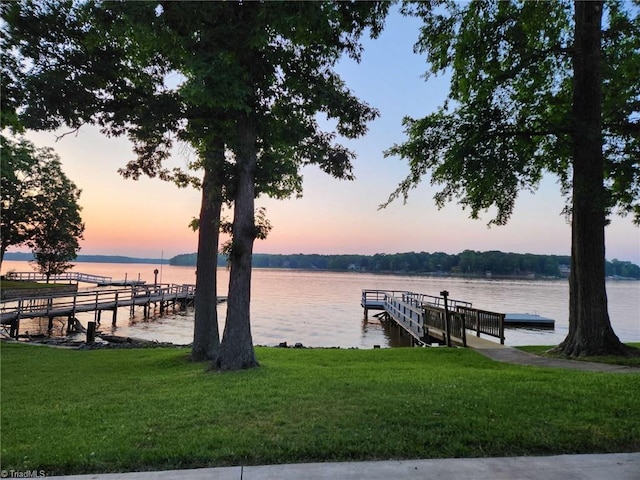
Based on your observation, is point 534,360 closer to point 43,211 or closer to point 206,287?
point 206,287

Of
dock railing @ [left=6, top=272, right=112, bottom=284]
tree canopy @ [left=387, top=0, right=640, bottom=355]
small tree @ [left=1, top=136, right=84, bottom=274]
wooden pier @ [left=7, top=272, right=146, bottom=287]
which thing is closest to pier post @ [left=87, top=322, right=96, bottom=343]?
tree canopy @ [left=387, top=0, right=640, bottom=355]

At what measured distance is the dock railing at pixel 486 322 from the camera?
1329 cm

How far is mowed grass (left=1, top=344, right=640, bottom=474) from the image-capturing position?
12.3 feet

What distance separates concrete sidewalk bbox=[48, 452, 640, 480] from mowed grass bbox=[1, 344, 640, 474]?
0.58ft

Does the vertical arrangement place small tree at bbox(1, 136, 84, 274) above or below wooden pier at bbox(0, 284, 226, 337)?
above

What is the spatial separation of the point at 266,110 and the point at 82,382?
6.30 meters

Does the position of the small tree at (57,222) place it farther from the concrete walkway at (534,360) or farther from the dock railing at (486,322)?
the concrete walkway at (534,360)

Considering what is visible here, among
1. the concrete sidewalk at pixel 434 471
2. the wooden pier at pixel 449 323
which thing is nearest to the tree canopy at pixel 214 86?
the concrete sidewalk at pixel 434 471

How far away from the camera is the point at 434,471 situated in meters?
3.41

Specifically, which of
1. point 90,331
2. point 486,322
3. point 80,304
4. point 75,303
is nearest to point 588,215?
point 486,322

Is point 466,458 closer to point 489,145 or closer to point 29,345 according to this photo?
point 489,145

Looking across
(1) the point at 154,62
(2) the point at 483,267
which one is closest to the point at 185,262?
(2) the point at 483,267

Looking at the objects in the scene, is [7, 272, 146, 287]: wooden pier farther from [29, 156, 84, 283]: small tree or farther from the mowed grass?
the mowed grass

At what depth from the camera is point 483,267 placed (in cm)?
12312
